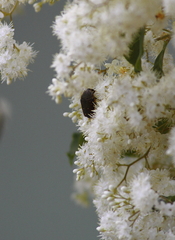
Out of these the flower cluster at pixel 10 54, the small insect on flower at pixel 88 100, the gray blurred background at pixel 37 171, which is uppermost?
the gray blurred background at pixel 37 171

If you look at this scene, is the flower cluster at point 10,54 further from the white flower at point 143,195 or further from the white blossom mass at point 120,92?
the white flower at point 143,195

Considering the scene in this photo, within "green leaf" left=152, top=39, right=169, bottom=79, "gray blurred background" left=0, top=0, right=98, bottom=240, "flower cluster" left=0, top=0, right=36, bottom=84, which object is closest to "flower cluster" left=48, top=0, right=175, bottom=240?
"green leaf" left=152, top=39, right=169, bottom=79

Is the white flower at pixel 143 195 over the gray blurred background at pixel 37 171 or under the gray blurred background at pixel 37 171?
under

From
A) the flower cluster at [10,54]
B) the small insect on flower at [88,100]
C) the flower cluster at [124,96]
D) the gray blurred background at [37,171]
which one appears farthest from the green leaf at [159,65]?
the gray blurred background at [37,171]

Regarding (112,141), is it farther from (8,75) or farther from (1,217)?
(1,217)

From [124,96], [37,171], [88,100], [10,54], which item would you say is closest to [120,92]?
[124,96]

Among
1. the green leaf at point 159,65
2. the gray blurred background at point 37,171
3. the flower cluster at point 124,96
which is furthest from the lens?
the gray blurred background at point 37,171
